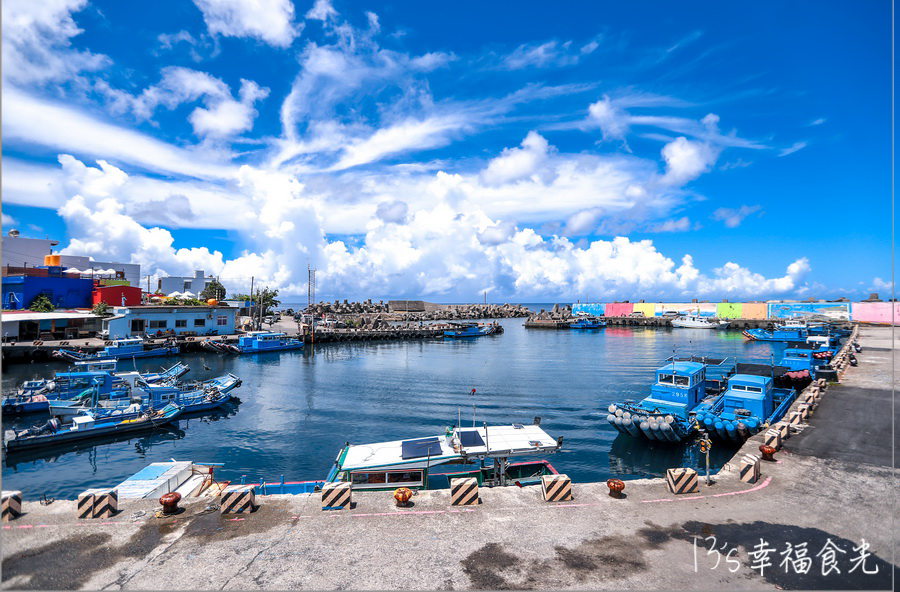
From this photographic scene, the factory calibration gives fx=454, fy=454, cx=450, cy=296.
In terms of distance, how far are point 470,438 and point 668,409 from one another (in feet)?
53.8

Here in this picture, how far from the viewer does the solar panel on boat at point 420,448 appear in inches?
755

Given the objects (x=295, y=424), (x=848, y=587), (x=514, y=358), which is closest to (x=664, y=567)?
(x=848, y=587)

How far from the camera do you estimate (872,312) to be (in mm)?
107062

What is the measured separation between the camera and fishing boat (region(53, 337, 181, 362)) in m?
55.8

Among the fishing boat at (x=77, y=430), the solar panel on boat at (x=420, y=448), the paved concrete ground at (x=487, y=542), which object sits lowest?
the fishing boat at (x=77, y=430)

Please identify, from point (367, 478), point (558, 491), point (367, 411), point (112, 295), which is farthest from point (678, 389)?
point (112, 295)

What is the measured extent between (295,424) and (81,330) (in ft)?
183

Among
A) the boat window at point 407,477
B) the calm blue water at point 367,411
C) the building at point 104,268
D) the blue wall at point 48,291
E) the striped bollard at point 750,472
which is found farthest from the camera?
the building at point 104,268

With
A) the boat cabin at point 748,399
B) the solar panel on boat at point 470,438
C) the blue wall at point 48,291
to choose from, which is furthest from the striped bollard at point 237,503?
the blue wall at point 48,291

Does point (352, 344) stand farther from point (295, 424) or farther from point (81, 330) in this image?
point (295, 424)

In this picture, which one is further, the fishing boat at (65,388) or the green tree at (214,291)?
the green tree at (214,291)

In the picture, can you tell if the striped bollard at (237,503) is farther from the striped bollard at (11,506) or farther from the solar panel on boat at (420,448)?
the solar panel on boat at (420,448)

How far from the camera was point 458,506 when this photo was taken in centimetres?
1478

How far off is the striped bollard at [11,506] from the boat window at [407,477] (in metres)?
11.9
